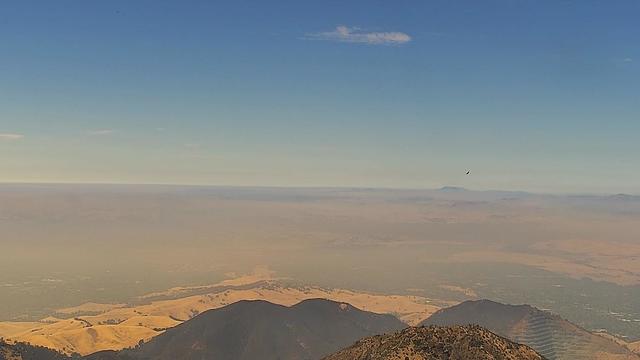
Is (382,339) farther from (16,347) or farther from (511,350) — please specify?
(16,347)

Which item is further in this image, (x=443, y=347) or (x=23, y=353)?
(x=23, y=353)

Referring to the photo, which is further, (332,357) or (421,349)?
(332,357)

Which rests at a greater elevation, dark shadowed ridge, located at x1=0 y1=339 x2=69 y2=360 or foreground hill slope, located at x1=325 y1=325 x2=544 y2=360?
foreground hill slope, located at x1=325 y1=325 x2=544 y2=360

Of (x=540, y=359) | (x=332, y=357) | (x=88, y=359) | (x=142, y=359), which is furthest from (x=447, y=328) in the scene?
(x=142, y=359)

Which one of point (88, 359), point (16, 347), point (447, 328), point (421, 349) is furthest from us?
point (88, 359)

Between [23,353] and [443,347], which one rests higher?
[443,347]

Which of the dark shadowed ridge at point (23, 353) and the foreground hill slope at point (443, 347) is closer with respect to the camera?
the foreground hill slope at point (443, 347)

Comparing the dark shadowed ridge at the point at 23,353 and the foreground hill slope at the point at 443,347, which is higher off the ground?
the foreground hill slope at the point at 443,347

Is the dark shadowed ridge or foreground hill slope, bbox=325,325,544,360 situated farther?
the dark shadowed ridge
